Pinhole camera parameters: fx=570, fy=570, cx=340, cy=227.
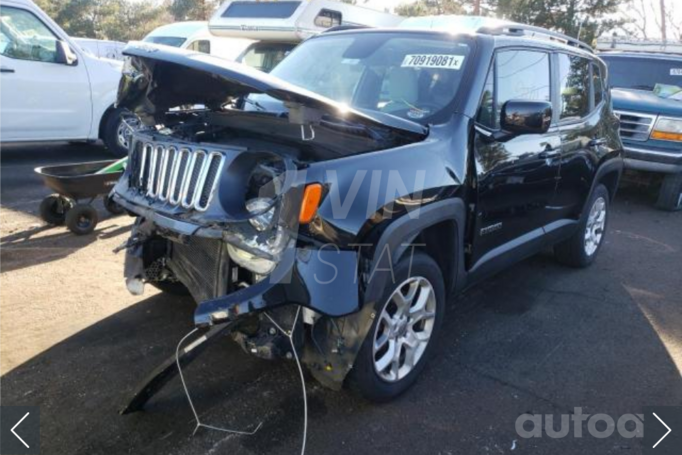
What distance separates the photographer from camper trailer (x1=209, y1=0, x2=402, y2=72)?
369 inches

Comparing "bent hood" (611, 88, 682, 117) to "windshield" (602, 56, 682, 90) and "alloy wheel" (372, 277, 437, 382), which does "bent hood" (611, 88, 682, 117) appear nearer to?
"windshield" (602, 56, 682, 90)

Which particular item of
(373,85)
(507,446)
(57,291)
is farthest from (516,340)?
(57,291)

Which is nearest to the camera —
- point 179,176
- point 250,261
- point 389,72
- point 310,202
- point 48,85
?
point 310,202

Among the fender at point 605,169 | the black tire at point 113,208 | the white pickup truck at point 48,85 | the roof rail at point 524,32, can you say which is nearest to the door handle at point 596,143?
the fender at point 605,169

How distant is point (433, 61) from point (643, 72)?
23.9ft

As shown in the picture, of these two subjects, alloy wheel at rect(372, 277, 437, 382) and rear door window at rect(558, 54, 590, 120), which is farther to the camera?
rear door window at rect(558, 54, 590, 120)

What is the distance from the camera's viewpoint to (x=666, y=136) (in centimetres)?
782

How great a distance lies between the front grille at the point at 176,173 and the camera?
8.75ft

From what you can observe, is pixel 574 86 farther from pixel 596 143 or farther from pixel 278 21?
pixel 278 21

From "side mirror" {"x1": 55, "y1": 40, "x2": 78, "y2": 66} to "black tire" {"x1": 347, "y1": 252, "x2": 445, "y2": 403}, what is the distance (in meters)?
6.78

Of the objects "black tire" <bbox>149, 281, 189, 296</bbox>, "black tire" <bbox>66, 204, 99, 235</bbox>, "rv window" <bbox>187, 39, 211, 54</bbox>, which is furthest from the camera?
"rv window" <bbox>187, 39, 211, 54</bbox>

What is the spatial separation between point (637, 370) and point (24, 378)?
3587 mm

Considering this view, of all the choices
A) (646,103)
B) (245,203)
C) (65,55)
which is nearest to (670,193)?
(646,103)

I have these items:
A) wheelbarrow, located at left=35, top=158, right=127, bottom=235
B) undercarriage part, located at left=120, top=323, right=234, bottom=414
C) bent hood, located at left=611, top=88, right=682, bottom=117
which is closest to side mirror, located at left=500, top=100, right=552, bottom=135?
undercarriage part, located at left=120, top=323, right=234, bottom=414
